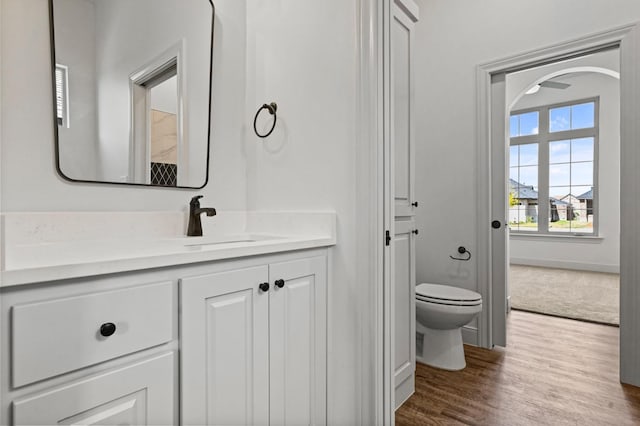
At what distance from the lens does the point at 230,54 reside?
1.71 meters

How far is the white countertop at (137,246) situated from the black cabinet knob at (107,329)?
0.12 meters

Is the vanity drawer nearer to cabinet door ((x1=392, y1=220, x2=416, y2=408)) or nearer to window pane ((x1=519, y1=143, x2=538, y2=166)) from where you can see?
cabinet door ((x1=392, y1=220, x2=416, y2=408))

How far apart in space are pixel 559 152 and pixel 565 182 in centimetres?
51

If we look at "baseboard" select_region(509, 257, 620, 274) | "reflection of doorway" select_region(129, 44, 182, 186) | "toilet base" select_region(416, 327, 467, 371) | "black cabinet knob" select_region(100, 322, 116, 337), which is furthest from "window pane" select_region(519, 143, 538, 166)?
"black cabinet knob" select_region(100, 322, 116, 337)

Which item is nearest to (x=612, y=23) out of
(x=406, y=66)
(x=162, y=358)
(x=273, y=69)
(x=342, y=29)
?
(x=406, y=66)

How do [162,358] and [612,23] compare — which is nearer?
[162,358]

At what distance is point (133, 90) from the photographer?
1.37m

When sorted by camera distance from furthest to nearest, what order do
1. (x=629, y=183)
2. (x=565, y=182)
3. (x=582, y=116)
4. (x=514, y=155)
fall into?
(x=514, y=155)
(x=565, y=182)
(x=582, y=116)
(x=629, y=183)

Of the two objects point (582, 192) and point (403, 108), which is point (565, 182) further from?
point (403, 108)

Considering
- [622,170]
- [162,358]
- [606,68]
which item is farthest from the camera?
[606,68]

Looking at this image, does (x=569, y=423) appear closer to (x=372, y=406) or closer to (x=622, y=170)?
(x=372, y=406)

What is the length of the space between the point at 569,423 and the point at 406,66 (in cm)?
193

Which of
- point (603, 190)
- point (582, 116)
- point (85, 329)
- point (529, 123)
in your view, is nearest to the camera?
point (85, 329)

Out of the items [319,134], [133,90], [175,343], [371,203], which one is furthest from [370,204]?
[133,90]
